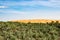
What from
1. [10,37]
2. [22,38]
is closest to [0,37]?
[10,37]

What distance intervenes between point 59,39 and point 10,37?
538cm

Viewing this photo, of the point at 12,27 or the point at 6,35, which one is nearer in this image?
the point at 6,35

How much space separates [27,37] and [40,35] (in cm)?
242

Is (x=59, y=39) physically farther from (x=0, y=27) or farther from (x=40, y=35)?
(x=0, y=27)

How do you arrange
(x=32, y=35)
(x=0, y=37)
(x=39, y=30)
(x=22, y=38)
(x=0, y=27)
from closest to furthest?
(x=0, y=37)
(x=22, y=38)
(x=32, y=35)
(x=0, y=27)
(x=39, y=30)

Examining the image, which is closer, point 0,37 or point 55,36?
point 0,37

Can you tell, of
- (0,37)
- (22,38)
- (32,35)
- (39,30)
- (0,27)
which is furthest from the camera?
(39,30)

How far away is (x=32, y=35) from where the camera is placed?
2080 centimetres

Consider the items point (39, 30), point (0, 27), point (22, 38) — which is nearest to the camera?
point (22, 38)

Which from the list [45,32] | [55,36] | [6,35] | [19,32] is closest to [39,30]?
[45,32]

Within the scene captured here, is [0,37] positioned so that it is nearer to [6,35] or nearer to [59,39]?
[6,35]

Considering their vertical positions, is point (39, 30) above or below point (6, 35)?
below

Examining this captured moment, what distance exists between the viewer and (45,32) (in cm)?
2378

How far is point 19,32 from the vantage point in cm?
2047
